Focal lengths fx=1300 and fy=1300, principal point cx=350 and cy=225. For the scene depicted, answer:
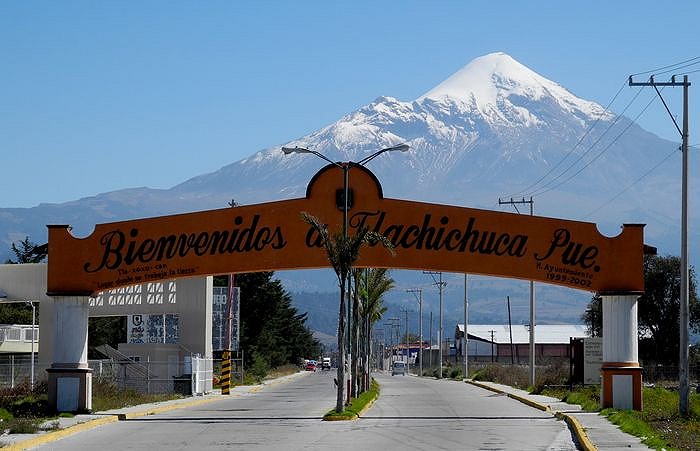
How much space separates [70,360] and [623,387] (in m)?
17.0

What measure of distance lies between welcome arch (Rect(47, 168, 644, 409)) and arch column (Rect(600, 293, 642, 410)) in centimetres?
16

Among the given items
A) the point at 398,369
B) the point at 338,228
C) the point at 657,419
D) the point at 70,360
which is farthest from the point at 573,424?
the point at 398,369

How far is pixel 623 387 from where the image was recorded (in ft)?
131

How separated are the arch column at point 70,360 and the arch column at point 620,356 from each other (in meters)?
15.9

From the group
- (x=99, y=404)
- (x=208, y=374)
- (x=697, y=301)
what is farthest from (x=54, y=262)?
(x=697, y=301)

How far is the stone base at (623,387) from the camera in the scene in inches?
1567

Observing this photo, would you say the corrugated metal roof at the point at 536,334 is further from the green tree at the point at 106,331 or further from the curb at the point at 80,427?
the curb at the point at 80,427

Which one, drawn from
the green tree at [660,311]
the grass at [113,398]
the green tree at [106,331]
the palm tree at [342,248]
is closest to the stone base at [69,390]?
the grass at [113,398]

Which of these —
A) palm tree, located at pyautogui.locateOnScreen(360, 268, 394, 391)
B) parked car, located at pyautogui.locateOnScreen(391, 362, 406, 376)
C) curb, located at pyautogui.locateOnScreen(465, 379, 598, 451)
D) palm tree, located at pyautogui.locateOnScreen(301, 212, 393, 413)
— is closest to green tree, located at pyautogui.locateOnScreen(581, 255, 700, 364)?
palm tree, located at pyautogui.locateOnScreen(360, 268, 394, 391)

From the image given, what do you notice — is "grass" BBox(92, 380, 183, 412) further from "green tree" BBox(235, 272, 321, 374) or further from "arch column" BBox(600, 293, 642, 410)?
"green tree" BBox(235, 272, 321, 374)

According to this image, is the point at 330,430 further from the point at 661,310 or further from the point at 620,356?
the point at 661,310

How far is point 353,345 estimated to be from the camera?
59.1 meters

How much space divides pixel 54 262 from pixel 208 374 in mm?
21972

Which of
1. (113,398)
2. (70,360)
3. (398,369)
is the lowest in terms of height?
(398,369)
